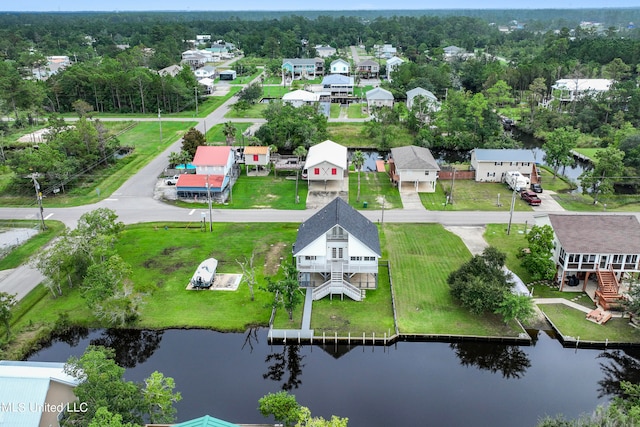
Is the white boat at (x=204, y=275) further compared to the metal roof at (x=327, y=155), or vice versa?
the metal roof at (x=327, y=155)

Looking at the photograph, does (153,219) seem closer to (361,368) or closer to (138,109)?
(361,368)

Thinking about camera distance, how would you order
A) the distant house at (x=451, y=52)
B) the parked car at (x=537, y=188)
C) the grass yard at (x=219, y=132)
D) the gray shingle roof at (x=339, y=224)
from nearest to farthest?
1. the gray shingle roof at (x=339, y=224)
2. the parked car at (x=537, y=188)
3. the grass yard at (x=219, y=132)
4. the distant house at (x=451, y=52)

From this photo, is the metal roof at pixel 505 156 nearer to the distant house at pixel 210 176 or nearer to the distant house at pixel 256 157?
the distant house at pixel 256 157

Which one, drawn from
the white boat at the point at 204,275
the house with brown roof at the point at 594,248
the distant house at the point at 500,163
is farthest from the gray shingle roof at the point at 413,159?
the white boat at the point at 204,275

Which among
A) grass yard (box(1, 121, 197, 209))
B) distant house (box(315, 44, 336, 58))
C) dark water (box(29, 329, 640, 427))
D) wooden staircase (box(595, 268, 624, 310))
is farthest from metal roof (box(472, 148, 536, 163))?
distant house (box(315, 44, 336, 58))

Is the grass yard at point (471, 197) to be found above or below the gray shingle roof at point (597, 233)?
below

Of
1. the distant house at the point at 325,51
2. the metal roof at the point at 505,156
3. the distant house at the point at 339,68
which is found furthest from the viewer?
the distant house at the point at 325,51

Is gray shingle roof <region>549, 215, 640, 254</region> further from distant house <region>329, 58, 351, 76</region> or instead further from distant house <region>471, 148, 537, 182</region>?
distant house <region>329, 58, 351, 76</region>

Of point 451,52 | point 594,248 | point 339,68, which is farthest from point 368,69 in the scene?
point 594,248
